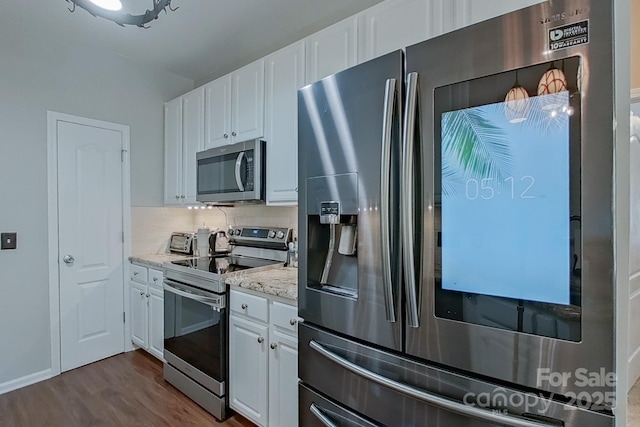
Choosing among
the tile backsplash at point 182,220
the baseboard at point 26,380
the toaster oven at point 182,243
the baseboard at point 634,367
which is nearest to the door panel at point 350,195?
the tile backsplash at point 182,220

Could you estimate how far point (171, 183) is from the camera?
318cm

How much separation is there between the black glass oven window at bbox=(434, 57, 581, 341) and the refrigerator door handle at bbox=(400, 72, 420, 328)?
7 centimetres

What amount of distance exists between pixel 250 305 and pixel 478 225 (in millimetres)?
1366

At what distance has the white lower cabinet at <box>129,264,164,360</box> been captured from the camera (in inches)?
105

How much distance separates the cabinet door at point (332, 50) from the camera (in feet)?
6.05

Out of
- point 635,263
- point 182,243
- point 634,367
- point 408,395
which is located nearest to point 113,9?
point 408,395

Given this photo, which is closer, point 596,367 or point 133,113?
point 596,367

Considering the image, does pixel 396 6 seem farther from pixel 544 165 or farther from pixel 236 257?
pixel 236 257

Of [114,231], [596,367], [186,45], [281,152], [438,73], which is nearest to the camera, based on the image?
[596,367]

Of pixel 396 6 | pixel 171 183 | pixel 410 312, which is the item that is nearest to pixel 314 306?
pixel 410 312

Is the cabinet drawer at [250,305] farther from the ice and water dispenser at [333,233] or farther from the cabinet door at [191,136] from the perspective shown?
the cabinet door at [191,136]

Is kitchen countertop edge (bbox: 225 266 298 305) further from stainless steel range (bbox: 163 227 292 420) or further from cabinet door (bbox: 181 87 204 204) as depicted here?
cabinet door (bbox: 181 87 204 204)

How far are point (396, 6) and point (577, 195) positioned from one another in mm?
1362

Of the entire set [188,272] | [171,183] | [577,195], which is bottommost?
[188,272]
